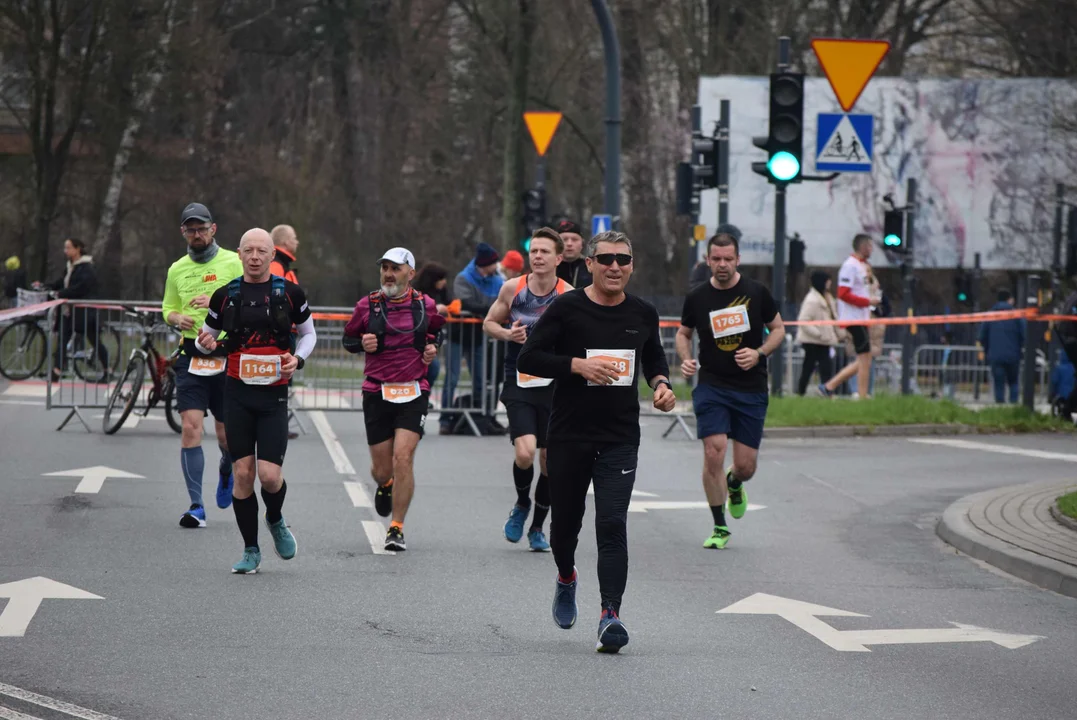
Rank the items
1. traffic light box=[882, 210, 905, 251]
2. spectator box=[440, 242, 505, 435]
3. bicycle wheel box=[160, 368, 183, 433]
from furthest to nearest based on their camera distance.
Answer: traffic light box=[882, 210, 905, 251] → spectator box=[440, 242, 505, 435] → bicycle wheel box=[160, 368, 183, 433]

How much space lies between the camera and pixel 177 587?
30.4 feet

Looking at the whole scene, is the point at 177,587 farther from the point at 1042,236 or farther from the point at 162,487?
the point at 1042,236

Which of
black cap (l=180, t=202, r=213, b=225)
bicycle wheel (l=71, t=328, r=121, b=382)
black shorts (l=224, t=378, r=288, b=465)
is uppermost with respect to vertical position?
black cap (l=180, t=202, r=213, b=225)

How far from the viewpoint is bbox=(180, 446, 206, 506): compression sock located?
1169cm

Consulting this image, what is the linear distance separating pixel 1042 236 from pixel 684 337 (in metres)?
30.0

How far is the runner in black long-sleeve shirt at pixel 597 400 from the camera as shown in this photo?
8070mm

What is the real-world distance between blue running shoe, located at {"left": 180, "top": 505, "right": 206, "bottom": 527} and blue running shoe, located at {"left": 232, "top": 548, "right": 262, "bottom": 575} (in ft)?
6.21

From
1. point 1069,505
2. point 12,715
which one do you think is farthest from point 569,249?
point 12,715

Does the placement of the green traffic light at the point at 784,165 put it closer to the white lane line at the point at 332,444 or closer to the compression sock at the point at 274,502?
the white lane line at the point at 332,444

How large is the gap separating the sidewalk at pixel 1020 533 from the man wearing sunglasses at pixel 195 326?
15.9 ft


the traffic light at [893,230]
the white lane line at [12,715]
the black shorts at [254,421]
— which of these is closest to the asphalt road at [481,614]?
the white lane line at [12,715]

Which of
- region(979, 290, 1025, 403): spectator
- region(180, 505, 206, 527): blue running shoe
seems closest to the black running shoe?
region(180, 505, 206, 527): blue running shoe

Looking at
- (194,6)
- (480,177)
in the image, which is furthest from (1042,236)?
(194,6)

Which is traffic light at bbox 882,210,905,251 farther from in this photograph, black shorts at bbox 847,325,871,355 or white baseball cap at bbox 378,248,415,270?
white baseball cap at bbox 378,248,415,270
